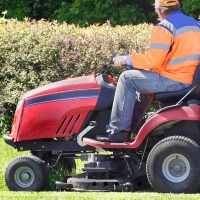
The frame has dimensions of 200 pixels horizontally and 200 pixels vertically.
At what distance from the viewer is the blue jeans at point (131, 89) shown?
333 inches

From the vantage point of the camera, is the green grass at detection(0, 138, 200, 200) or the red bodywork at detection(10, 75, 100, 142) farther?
the red bodywork at detection(10, 75, 100, 142)

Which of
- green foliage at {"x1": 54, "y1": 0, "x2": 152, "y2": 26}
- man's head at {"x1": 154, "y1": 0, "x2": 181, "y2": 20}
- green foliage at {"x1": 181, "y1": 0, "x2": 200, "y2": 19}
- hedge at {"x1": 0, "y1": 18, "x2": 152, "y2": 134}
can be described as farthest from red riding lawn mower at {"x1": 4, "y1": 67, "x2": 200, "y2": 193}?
green foliage at {"x1": 54, "y1": 0, "x2": 152, "y2": 26}

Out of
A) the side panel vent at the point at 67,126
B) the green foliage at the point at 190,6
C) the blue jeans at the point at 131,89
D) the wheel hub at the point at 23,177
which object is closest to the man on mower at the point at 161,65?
the blue jeans at the point at 131,89

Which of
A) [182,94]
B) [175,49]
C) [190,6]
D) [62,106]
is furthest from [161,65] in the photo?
[190,6]

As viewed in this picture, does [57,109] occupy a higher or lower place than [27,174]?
higher

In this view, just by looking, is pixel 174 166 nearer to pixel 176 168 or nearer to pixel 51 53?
pixel 176 168

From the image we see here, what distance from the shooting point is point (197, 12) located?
622 inches

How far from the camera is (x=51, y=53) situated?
38.2ft

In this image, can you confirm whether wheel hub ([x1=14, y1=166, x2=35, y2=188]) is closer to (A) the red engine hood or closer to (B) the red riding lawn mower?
(B) the red riding lawn mower

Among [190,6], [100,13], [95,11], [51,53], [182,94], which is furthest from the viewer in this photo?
[95,11]

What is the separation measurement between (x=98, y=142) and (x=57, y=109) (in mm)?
524

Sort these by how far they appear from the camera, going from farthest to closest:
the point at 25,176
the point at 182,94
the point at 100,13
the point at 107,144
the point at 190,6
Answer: the point at 100,13, the point at 190,6, the point at 25,176, the point at 107,144, the point at 182,94

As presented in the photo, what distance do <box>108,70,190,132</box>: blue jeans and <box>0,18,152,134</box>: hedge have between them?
2793 millimetres

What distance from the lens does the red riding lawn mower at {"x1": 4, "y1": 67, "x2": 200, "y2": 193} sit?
8.42 m
